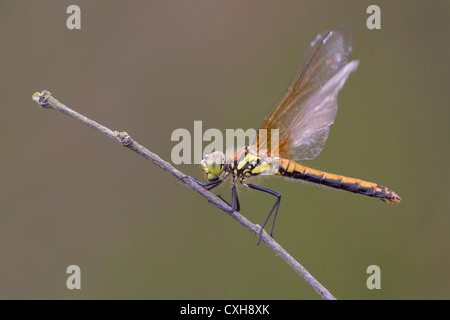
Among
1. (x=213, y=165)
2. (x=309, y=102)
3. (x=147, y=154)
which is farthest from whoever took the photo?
(x=309, y=102)

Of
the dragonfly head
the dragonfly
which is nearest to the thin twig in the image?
the dragonfly head

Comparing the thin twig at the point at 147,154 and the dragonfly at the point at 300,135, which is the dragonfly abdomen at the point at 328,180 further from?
the thin twig at the point at 147,154

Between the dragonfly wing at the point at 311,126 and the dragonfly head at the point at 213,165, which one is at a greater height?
the dragonfly wing at the point at 311,126

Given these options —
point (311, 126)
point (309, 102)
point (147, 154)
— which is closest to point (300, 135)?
point (311, 126)

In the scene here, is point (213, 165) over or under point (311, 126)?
under

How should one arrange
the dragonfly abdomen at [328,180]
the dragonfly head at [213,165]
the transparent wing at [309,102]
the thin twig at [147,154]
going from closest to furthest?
the thin twig at [147,154], the dragonfly head at [213,165], the transparent wing at [309,102], the dragonfly abdomen at [328,180]

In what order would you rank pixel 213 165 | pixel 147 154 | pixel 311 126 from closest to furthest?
pixel 147 154, pixel 213 165, pixel 311 126

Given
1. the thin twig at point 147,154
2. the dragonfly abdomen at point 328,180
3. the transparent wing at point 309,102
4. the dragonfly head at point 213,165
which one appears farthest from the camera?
the dragonfly abdomen at point 328,180

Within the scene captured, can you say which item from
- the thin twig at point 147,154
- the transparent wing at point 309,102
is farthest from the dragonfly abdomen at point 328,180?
the thin twig at point 147,154

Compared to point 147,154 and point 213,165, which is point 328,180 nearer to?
point 213,165
